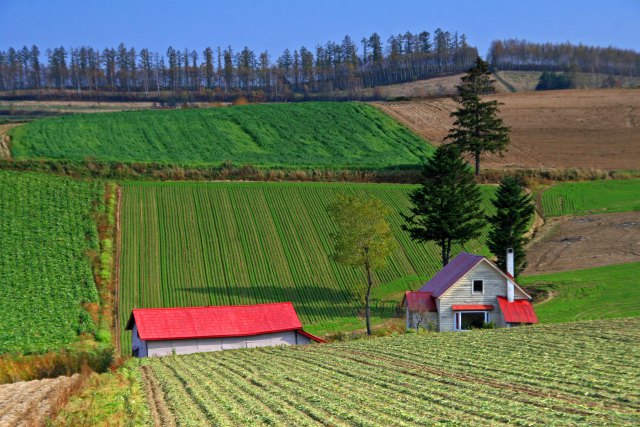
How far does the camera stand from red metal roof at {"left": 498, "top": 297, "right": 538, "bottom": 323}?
44906 millimetres

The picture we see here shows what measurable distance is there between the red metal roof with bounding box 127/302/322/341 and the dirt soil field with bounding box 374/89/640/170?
42653mm

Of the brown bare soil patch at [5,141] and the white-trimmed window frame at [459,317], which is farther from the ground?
the brown bare soil patch at [5,141]

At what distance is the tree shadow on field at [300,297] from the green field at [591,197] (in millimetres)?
24779

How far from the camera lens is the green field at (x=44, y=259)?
43.9 meters

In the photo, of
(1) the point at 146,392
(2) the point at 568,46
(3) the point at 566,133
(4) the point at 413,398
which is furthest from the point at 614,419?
(2) the point at 568,46

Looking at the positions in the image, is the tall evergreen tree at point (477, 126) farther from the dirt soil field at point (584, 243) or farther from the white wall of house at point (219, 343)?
the white wall of house at point (219, 343)

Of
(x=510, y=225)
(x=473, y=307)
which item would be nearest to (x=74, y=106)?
(x=510, y=225)

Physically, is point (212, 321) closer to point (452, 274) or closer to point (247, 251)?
point (452, 274)

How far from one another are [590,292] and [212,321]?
23.8m

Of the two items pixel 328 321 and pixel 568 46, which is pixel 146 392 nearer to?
pixel 328 321

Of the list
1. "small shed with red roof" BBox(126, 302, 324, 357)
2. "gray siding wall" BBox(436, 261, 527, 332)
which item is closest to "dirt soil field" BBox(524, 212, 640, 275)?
"gray siding wall" BBox(436, 261, 527, 332)

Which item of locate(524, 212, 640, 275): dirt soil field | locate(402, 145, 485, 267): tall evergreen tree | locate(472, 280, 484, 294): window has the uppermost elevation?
locate(402, 145, 485, 267): tall evergreen tree

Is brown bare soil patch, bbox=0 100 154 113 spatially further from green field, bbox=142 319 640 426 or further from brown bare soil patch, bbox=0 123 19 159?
green field, bbox=142 319 640 426

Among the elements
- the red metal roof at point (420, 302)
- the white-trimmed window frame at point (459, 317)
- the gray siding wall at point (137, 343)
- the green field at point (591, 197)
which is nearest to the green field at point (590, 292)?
the white-trimmed window frame at point (459, 317)
